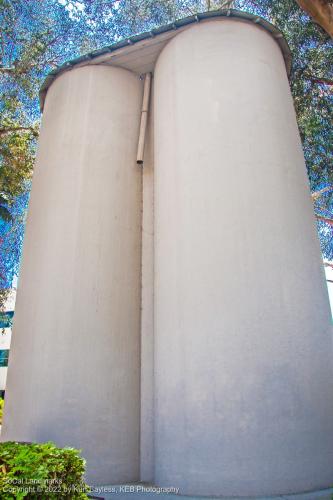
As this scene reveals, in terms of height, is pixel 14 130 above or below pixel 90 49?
below

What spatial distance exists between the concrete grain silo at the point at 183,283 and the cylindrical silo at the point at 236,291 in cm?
3

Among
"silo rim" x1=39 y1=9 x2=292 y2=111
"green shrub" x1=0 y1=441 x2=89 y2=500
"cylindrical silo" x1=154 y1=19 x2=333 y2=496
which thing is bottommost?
"green shrub" x1=0 y1=441 x2=89 y2=500

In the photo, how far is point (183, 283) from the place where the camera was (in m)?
6.26

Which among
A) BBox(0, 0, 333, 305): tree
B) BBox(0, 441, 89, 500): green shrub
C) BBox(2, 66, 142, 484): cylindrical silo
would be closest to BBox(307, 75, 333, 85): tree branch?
BBox(0, 0, 333, 305): tree

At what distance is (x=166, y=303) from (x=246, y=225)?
1.76m

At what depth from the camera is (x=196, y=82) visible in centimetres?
770

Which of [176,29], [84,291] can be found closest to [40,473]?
[84,291]

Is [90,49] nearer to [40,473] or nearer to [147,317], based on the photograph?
[147,317]

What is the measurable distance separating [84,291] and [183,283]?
76.3 inches

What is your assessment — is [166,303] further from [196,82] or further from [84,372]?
[196,82]

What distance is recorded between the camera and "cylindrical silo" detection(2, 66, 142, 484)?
6.50m

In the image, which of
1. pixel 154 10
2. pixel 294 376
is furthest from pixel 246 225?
pixel 154 10

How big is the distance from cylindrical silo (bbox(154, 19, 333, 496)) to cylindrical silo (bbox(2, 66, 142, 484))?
36.7 inches

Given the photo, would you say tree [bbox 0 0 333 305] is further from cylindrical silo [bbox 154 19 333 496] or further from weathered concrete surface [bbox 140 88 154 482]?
weathered concrete surface [bbox 140 88 154 482]
